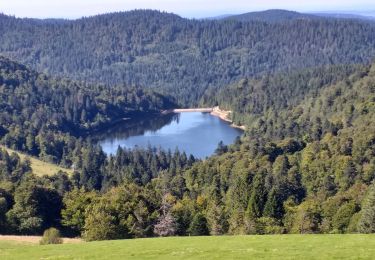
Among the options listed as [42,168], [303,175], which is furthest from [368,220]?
[42,168]

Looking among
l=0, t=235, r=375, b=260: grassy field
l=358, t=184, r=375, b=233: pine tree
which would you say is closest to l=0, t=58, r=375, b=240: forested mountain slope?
l=358, t=184, r=375, b=233: pine tree

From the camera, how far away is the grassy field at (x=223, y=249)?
93.5 feet

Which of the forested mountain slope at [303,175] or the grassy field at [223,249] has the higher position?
the grassy field at [223,249]

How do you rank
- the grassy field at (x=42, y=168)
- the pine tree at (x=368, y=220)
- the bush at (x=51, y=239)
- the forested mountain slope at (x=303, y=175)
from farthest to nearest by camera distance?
1. the grassy field at (x=42, y=168)
2. the forested mountain slope at (x=303, y=175)
3. the pine tree at (x=368, y=220)
4. the bush at (x=51, y=239)

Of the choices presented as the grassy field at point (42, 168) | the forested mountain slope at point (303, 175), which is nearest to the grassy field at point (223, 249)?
the forested mountain slope at point (303, 175)

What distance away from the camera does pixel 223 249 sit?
30641 mm

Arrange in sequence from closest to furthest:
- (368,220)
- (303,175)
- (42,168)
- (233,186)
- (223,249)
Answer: (223,249) → (368,220) → (233,186) → (303,175) → (42,168)

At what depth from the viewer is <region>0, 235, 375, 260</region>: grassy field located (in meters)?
28.5

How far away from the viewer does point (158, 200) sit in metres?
63.7

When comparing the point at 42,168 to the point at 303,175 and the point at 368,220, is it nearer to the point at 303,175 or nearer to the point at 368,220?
the point at 303,175

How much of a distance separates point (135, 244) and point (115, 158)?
108 meters

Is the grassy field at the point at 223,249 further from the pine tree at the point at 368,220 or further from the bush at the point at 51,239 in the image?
the pine tree at the point at 368,220

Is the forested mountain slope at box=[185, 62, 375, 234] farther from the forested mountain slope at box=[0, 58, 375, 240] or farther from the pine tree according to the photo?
the forested mountain slope at box=[0, 58, 375, 240]

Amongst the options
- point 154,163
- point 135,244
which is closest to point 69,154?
point 154,163
